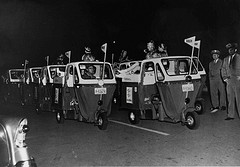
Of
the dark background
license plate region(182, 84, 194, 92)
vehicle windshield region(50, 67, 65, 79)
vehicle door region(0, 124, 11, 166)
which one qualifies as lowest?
vehicle door region(0, 124, 11, 166)

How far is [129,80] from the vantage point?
859cm

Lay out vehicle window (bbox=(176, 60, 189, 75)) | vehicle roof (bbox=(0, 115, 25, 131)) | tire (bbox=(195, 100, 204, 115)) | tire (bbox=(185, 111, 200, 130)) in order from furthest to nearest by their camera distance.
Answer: tire (bbox=(195, 100, 204, 115)) < vehicle window (bbox=(176, 60, 189, 75)) < tire (bbox=(185, 111, 200, 130)) < vehicle roof (bbox=(0, 115, 25, 131))

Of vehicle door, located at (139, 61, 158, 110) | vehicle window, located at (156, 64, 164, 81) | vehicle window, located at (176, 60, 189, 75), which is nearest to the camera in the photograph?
vehicle window, located at (156, 64, 164, 81)

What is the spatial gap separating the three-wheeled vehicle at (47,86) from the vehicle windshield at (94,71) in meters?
1.38

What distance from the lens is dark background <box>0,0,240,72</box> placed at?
19.2m

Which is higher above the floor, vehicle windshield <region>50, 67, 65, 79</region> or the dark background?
the dark background

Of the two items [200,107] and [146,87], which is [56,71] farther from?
[200,107]

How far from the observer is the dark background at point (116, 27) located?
1919 centimetres

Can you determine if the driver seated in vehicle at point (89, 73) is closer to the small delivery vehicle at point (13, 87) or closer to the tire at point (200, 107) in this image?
the tire at point (200, 107)

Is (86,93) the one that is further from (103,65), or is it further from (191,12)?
(191,12)

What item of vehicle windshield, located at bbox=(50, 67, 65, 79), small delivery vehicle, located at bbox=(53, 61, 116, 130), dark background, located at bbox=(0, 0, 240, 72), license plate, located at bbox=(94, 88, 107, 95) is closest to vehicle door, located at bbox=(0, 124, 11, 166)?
small delivery vehicle, located at bbox=(53, 61, 116, 130)

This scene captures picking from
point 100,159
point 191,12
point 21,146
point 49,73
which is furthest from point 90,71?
point 191,12

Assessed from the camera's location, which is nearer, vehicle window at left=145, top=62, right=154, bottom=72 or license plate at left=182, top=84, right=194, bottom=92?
license plate at left=182, top=84, right=194, bottom=92

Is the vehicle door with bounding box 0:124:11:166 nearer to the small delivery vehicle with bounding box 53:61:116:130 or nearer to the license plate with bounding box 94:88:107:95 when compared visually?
the small delivery vehicle with bounding box 53:61:116:130
